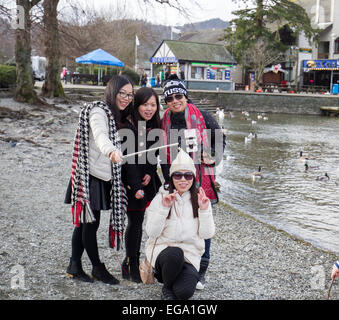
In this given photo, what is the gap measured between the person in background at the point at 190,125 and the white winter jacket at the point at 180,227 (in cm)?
29

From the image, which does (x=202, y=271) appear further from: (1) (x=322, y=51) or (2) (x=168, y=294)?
(1) (x=322, y=51)

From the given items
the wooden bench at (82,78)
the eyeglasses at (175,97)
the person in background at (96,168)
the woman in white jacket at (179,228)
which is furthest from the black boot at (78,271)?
the wooden bench at (82,78)

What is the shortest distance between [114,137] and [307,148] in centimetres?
1391

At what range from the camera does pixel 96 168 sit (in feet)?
10.6

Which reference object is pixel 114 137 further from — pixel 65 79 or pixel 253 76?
pixel 253 76

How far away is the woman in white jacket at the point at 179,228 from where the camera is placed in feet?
10.4

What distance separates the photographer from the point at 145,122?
3531mm

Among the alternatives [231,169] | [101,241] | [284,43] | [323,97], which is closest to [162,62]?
[284,43]

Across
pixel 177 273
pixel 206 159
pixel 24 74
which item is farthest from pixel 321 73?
pixel 177 273

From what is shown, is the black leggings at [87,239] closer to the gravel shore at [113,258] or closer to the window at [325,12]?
the gravel shore at [113,258]

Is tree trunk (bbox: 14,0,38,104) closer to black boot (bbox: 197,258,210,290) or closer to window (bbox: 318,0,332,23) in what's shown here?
black boot (bbox: 197,258,210,290)

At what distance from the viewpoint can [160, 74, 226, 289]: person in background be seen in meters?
3.50

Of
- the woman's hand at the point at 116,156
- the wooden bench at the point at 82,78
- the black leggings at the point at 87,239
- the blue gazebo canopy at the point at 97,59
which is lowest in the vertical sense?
the black leggings at the point at 87,239

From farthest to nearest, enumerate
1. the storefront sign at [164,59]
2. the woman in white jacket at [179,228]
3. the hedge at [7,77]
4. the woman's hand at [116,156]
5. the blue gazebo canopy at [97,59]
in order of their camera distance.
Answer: the storefront sign at [164,59], the blue gazebo canopy at [97,59], the hedge at [7,77], the woman in white jacket at [179,228], the woman's hand at [116,156]
